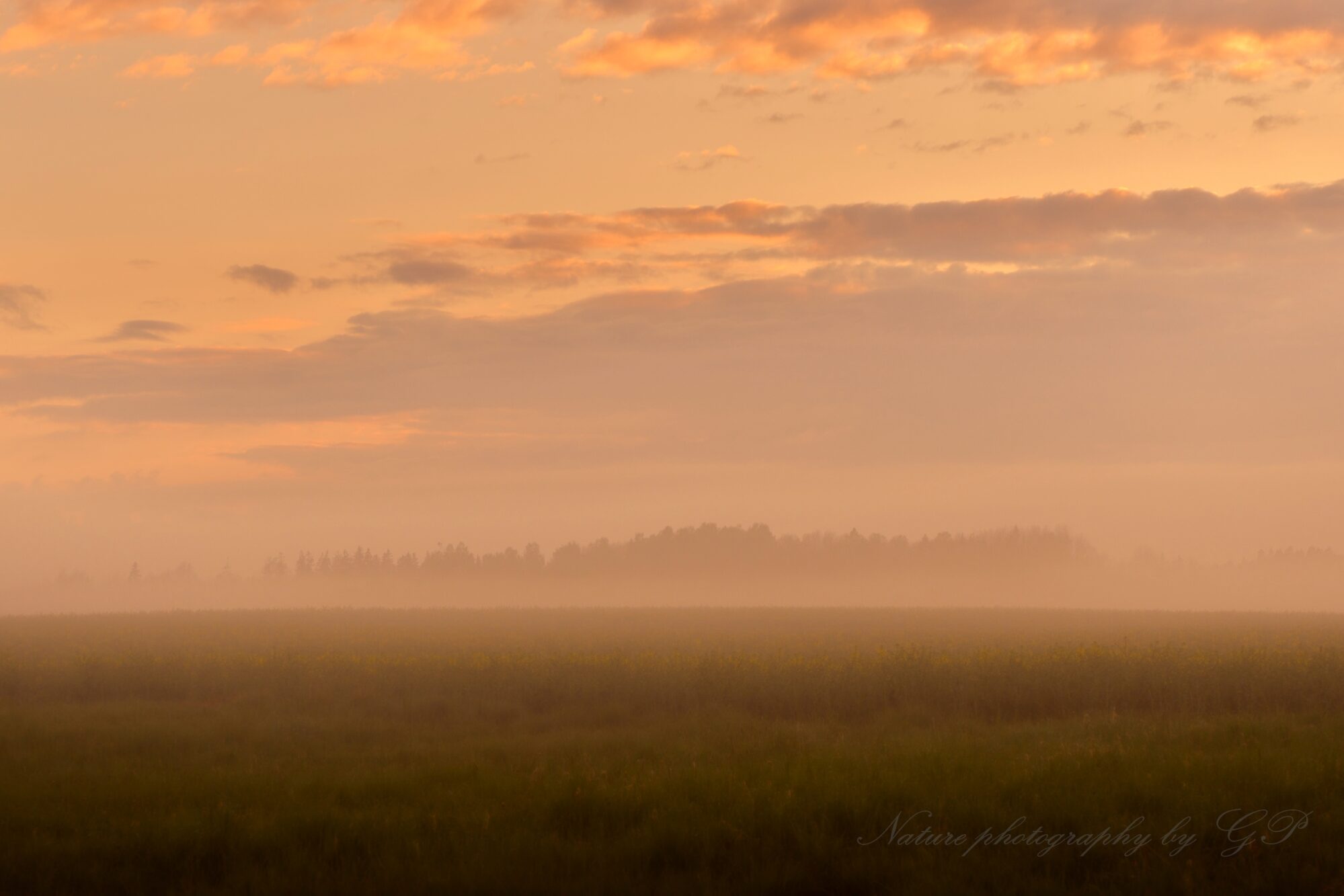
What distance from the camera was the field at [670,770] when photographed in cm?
1017

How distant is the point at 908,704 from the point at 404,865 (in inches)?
655

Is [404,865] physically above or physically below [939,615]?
above

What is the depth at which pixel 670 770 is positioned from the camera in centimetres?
1469

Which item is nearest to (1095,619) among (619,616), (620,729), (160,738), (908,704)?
(619,616)

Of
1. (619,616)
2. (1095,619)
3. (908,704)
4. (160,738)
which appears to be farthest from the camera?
(619,616)

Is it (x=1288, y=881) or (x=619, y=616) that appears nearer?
(x=1288, y=881)

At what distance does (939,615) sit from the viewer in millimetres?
84250

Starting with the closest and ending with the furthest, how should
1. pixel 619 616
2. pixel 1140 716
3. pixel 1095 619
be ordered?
pixel 1140 716, pixel 1095 619, pixel 619 616

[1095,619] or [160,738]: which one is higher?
[160,738]

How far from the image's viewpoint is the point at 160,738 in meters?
19.9

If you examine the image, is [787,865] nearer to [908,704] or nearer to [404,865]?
[404,865]

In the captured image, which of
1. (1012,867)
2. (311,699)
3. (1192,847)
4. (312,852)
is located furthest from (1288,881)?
(311,699)

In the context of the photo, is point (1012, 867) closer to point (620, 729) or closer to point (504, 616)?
point (620, 729)

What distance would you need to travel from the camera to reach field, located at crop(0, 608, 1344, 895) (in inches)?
400
